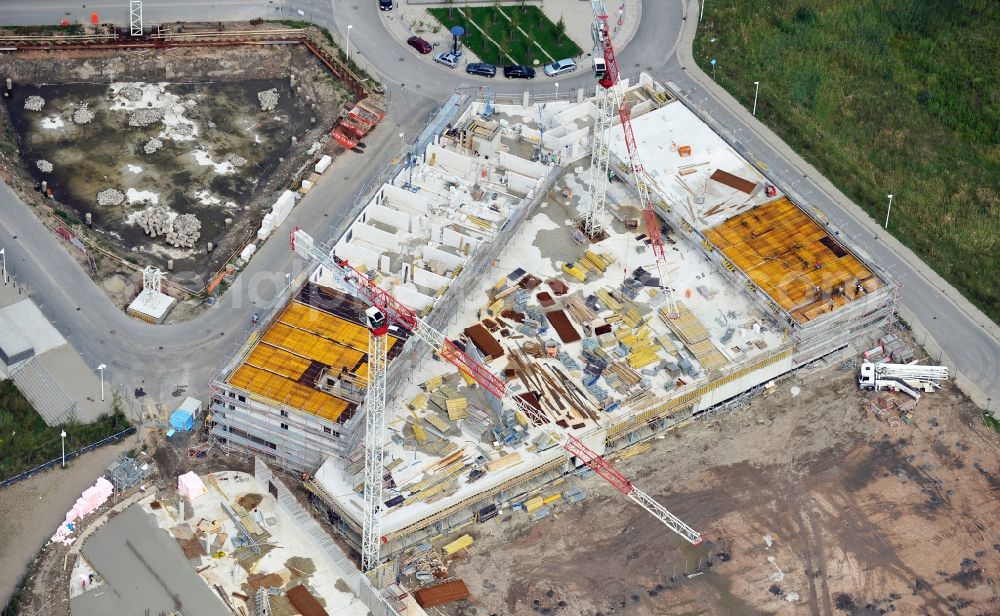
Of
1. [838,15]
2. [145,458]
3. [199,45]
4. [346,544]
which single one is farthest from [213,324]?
[838,15]

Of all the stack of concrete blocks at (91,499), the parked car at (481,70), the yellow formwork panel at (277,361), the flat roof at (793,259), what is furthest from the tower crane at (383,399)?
the parked car at (481,70)

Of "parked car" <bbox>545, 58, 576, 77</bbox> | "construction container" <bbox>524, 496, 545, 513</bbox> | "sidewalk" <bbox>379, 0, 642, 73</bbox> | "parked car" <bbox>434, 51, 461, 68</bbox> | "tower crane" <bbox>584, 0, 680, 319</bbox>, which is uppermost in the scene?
"sidewalk" <bbox>379, 0, 642, 73</bbox>

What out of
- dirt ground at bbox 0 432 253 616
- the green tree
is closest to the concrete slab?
dirt ground at bbox 0 432 253 616

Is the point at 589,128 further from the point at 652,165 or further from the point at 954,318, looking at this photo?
the point at 954,318

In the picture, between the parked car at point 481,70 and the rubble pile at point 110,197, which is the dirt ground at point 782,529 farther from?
the rubble pile at point 110,197

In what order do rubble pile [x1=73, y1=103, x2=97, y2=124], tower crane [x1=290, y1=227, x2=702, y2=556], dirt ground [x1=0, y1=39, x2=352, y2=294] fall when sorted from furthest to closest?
rubble pile [x1=73, y1=103, x2=97, y2=124]
dirt ground [x1=0, y1=39, x2=352, y2=294]
tower crane [x1=290, y1=227, x2=702, y2=556]

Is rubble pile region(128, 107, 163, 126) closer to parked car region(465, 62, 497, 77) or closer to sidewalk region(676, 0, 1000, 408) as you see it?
parked car region(465, 62, 497, 77)
